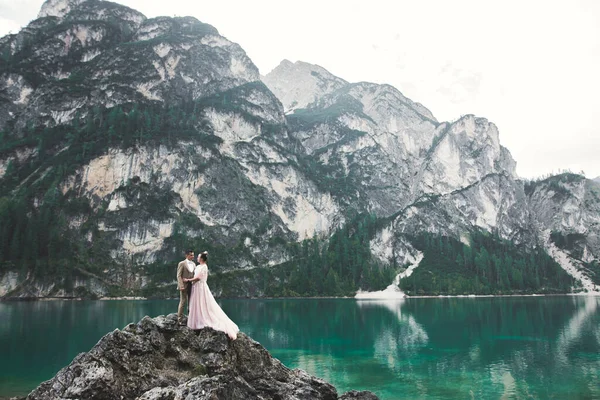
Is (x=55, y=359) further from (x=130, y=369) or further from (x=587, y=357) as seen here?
(x=587, y=357)

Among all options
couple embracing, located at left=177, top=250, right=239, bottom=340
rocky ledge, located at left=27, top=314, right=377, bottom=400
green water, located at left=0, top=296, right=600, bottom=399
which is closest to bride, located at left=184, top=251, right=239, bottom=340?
couple embracing, located at left=177, top=250, right=239, bottom=340

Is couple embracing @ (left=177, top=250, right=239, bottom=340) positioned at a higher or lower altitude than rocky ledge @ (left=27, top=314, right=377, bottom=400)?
higher

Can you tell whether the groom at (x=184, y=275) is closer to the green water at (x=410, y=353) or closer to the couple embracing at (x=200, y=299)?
the couple embracing at (x=200, y=299)

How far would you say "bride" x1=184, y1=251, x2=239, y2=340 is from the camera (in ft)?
57.6

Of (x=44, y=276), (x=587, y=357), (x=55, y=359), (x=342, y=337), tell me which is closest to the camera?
(x=55, y=359)

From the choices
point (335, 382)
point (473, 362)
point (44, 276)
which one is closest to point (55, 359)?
point (335, 382)

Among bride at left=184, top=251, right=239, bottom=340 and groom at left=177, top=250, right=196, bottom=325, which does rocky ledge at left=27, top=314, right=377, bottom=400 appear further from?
A: groom at left=177, top=250, right=196, bottom=325

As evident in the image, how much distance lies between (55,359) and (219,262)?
490 ft

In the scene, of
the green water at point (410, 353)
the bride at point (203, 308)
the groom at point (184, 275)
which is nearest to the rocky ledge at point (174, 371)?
the bride at point (203, 308)

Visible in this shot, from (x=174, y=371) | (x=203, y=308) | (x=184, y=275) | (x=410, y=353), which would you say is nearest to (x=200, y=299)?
(x=203, y=308)

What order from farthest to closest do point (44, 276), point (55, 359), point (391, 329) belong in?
point (44, 276) → point (391, 329) → point (55, 359)

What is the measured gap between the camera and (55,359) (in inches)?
1718

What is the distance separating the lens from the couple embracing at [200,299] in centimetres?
1759

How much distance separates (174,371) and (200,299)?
295 cm
